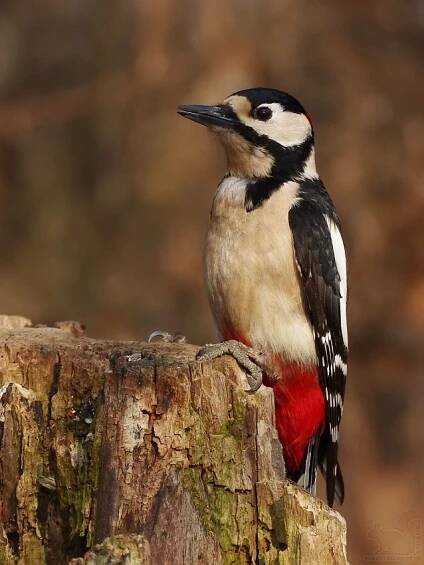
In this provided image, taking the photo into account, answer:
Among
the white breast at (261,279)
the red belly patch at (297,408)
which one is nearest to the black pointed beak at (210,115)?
the white breast at (261,279)

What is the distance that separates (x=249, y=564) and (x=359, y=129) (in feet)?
17.3

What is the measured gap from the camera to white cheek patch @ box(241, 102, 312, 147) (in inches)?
195

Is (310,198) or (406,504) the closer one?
(310,198)

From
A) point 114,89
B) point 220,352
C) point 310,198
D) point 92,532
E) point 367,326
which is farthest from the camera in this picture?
point 114,89

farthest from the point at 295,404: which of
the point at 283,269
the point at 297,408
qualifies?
the point at 283,269

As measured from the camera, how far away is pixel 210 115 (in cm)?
492

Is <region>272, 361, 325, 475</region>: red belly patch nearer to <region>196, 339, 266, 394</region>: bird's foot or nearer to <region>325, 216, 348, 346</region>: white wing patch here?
<region>325, 216, 348, 346</region>: white wing patch

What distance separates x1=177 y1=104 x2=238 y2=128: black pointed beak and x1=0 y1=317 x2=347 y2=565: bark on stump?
121 centimetres

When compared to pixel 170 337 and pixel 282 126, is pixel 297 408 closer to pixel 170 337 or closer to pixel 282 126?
pixel 170 337

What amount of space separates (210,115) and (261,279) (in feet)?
2.47

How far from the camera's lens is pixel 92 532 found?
385cm

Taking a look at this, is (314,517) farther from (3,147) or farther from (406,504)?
(3,147)

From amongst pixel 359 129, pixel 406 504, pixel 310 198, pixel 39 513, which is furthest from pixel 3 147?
pixel 39 513

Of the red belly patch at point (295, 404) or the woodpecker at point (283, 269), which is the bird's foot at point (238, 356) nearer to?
the woodpecker at point (283, 269)
